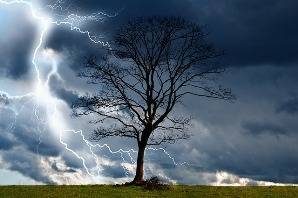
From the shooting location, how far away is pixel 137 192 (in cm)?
4678

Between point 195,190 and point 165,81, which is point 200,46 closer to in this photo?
point 165,81

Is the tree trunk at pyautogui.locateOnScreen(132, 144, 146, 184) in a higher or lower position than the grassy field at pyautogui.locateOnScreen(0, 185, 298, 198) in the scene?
higher

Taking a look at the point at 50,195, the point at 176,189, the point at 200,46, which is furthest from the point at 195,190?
the point at 200,46

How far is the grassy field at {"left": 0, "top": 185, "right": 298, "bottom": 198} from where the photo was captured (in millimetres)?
44844

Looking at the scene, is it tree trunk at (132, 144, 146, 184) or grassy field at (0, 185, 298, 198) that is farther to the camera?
tree trunk at (132, 144, 146, 184)

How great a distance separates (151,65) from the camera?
5559cm

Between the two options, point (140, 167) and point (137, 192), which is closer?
point (137, 192)

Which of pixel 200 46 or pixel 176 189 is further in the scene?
pixel 200 46

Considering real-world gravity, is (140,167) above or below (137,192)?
above

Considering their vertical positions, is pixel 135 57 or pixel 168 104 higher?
pixel 135 57

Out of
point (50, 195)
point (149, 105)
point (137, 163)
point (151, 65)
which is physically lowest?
point (50, 195)

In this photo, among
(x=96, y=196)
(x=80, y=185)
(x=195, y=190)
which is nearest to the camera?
(x=96, y=196)

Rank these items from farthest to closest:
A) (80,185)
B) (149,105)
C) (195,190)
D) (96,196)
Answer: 1. (149,105)
2. (80,185)
3. (195,190)
4. (96,196)

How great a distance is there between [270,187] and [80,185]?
15.1 meters
